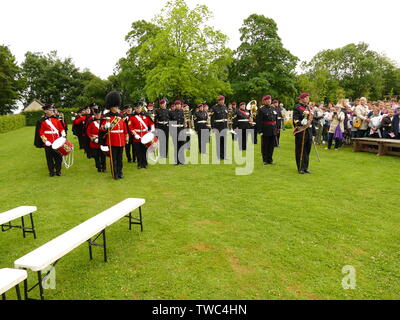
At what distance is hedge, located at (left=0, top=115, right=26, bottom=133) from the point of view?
3294 cm

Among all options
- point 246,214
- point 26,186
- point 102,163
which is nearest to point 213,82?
point 102,163

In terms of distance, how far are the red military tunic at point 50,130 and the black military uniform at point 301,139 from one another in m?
7.65

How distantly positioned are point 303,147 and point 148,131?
17.4ft

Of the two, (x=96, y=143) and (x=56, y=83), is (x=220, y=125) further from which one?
(x=56, y=83)

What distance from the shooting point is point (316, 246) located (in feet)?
16.8

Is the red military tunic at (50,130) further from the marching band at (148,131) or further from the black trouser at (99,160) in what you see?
the black trouser at (99,160)

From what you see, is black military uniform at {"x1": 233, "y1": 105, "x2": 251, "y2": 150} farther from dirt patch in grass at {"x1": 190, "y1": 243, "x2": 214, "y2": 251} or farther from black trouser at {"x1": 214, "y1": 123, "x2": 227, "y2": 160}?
dirt patch in grass at {"x1": 190, "y1": 243, "x2": 214, "y2": 251}

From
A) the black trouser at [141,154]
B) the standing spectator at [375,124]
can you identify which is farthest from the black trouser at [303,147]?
the standing spectator at [375,124]

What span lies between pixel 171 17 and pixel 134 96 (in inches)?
548

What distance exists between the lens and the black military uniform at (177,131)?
41.8 feet

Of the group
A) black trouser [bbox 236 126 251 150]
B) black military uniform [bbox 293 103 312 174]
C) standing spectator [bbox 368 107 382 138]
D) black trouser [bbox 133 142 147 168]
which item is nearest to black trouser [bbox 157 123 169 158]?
black trouser [bbox 133 142 147 168]

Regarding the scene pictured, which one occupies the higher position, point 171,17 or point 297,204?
point 171,17

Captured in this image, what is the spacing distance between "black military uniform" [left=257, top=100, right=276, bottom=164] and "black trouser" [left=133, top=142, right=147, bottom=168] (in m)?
4.26

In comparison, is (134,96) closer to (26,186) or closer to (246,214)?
(26,186)
